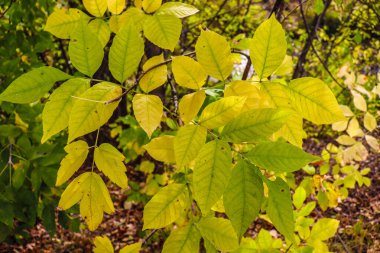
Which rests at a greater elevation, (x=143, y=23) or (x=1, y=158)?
(x=143, y=23)

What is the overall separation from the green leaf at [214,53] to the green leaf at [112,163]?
9.9 inches

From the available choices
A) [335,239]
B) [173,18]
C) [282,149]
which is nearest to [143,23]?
[173,18]

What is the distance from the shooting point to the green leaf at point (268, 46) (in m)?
0.71

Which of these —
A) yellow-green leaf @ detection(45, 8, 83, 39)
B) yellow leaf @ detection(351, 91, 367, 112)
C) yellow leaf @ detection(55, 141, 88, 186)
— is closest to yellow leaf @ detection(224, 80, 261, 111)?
yellow leaf @ detection(55, 141, 88, 186)

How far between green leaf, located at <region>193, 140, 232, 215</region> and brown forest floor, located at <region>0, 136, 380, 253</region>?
320 centimetres

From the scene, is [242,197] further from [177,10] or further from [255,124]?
[177,10]

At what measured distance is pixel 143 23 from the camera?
0.91 metres

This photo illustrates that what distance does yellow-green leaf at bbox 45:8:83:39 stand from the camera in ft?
2.99

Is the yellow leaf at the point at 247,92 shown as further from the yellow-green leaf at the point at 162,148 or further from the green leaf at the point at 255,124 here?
the yellow-green leaf at the point at 162,148

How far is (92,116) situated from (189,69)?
22 cm

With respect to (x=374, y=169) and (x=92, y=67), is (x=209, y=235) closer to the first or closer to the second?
(x=92, y=67)

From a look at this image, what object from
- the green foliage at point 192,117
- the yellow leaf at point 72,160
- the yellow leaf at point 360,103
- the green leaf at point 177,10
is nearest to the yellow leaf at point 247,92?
the green foliage at point 192,117

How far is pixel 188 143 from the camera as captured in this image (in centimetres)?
69

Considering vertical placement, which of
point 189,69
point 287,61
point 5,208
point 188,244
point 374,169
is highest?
point 189,69
